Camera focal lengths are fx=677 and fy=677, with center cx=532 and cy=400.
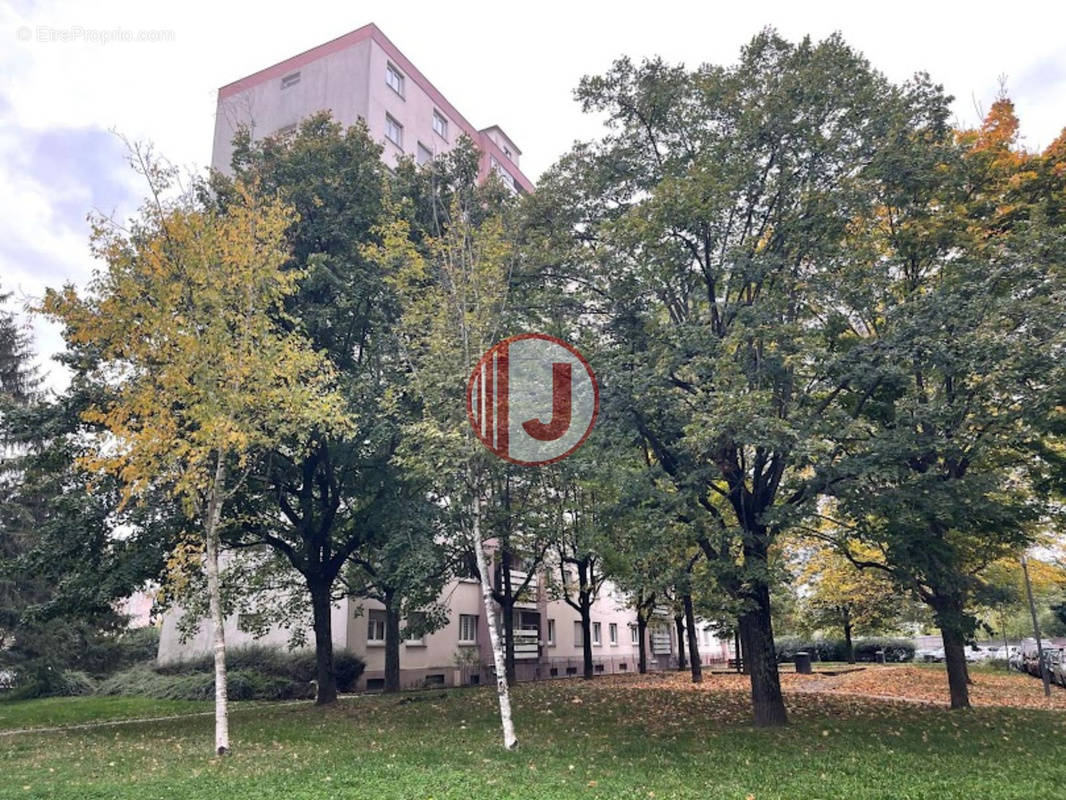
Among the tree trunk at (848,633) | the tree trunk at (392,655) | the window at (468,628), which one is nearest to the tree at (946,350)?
the tree trunk at (392,655)

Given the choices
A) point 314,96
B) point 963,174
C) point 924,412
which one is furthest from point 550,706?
point 314,96

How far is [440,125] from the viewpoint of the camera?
4091cm

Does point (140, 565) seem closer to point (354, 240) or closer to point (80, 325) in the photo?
point (80, 325)

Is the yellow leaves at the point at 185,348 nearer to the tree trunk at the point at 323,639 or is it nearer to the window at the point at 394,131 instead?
the tree trunk at the point at 323,639

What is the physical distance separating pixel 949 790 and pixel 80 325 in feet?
49.3

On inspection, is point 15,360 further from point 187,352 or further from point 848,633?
point 848,633

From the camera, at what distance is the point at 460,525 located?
58.6 feet

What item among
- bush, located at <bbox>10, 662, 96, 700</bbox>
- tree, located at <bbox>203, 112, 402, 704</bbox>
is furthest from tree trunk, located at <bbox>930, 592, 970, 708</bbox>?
bush, located at <bbox>10, 662, 96, 700</bbox>

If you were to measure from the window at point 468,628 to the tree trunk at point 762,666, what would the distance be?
20486 mm

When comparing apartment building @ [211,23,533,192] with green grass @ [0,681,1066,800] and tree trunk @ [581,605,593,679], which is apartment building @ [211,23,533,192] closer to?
tree trunk @ [581,605,593,679]

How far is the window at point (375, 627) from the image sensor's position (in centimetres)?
2727

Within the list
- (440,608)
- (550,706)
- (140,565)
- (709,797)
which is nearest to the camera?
(709,797)

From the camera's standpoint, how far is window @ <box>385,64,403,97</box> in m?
36.5

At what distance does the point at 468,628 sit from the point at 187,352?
76.4 ft
